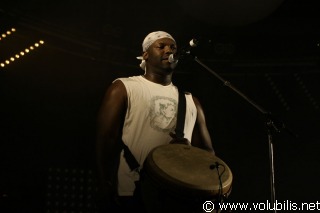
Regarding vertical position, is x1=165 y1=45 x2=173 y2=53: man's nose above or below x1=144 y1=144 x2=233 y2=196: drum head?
above

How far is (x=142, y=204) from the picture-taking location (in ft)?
8.34

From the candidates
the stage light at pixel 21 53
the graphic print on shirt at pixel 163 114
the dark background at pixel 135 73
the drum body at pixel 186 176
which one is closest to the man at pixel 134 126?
the graphic print on shirt at pixel 163 114

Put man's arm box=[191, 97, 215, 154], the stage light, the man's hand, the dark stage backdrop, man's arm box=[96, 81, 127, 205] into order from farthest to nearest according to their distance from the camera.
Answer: the stage light
the dark stage backdrop
man's arm box=[191, 97, 215, 154]
the man's hand
man's arm box=[96, 81, 127, 205]

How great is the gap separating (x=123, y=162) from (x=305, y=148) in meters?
3.08

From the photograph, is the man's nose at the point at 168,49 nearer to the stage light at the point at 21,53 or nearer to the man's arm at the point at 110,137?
the man's arm at the point at 110,137

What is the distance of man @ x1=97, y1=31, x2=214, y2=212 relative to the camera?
2646 mm

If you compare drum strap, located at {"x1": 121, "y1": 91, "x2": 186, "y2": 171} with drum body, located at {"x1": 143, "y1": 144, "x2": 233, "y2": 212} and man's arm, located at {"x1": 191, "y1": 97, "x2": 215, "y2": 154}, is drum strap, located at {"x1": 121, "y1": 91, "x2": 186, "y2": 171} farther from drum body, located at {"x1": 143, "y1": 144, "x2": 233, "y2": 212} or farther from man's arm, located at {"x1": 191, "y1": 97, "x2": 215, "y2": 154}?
man's arm, located at {"x1": 191, "y1": 97, "x2": 215, "y2": 154}

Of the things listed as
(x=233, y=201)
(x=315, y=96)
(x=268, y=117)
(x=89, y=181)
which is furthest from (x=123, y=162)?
(x=315, y=96)

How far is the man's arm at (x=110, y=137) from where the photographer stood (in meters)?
2.61

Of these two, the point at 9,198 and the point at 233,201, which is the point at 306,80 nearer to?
the point at 233,201

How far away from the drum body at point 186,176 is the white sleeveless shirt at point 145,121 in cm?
22

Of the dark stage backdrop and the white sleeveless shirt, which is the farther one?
the dark stage backdrop

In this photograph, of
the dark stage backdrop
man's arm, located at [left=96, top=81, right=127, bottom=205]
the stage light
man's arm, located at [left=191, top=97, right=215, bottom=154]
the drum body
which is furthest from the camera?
the stage light

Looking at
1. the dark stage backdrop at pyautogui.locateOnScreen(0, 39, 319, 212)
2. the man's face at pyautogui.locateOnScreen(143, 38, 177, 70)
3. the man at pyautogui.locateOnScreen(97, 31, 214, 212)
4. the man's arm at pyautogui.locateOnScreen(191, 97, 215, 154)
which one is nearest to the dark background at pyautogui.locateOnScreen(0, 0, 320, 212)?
the dark stage backdrop at pyautogui.locateOnScreen(0, 39, 319, 212)
